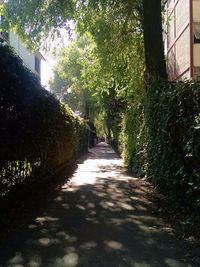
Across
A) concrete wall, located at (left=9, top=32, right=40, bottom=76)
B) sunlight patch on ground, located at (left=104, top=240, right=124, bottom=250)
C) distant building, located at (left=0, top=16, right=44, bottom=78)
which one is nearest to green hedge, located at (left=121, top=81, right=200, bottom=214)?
sunlight patch on ground, located at (left=104, top=240, right=124, bottom=250)

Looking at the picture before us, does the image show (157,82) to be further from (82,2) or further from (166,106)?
(82,2)

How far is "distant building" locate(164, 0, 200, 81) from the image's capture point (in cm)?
2877

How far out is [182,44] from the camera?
3128 cm

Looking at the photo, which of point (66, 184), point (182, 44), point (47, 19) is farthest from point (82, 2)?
point (182, 44)

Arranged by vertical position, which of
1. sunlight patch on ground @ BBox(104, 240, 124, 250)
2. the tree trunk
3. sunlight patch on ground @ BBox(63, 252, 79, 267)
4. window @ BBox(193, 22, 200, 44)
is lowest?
sunlight patch on ground @ BBox(63, 252, 79, 267)

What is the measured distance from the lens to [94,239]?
7895mm

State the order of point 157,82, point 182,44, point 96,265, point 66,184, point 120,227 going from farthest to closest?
point 182,44 < point 66,184 < point 157,82 < point 120,227 < point 96,265

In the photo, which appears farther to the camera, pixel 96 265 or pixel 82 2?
pixel 82 2

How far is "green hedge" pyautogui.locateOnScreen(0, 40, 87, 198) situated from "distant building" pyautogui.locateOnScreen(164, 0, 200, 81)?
1353 cm

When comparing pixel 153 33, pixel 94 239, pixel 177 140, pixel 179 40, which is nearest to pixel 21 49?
pixel 179 40

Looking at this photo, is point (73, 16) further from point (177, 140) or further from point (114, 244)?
point (114, 244)

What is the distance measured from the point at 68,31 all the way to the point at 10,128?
1400 centimetres

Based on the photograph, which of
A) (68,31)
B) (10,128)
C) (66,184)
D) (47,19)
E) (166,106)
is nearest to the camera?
(10,128)

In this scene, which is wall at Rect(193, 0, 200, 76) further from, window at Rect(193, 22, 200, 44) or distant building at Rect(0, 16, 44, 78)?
distant building at Rect(0, 16, 44, 78)
